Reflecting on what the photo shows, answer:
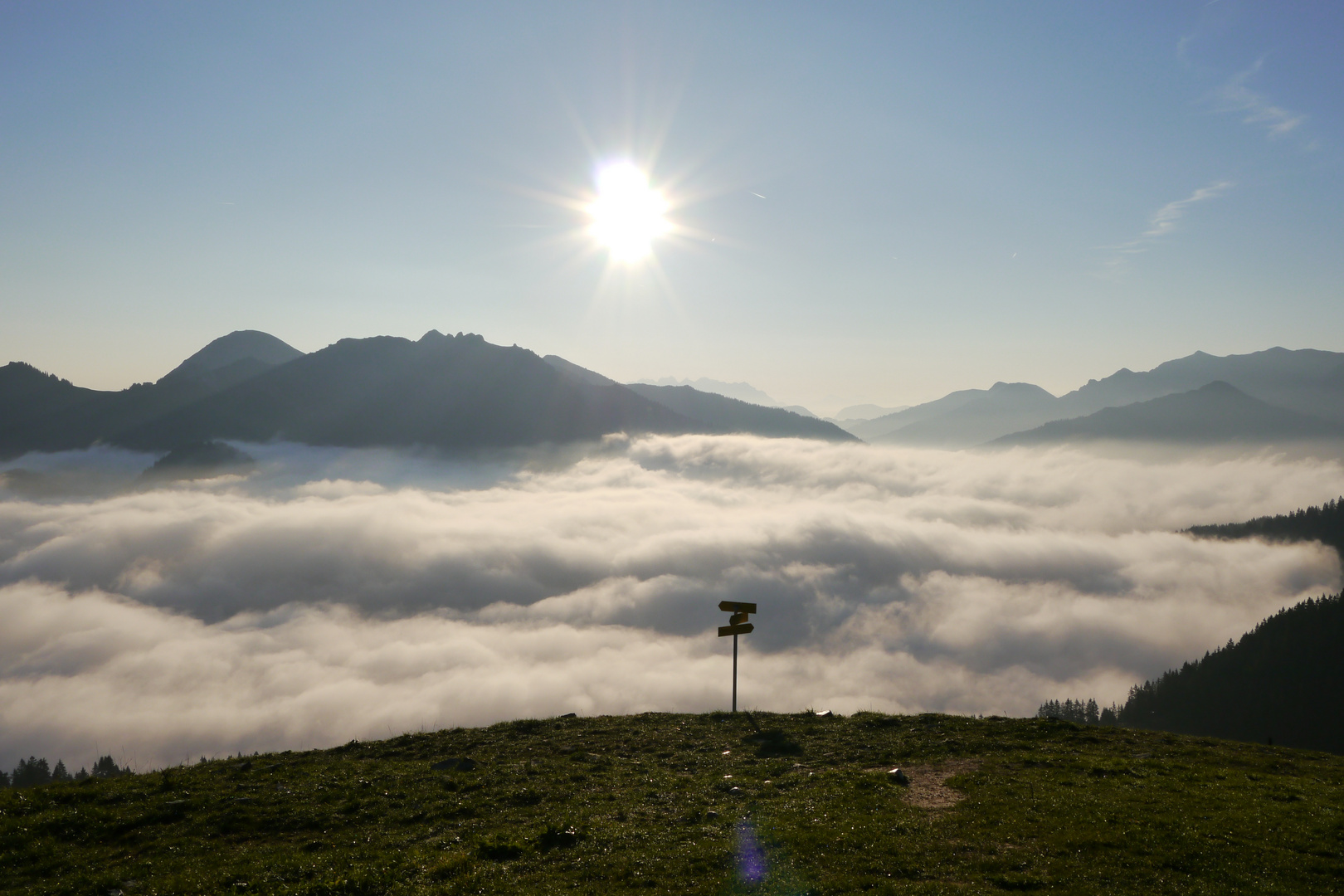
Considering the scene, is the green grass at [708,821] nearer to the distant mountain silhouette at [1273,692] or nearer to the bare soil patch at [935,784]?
the bare soil patch at [935,784]

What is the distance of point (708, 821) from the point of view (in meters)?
17.2

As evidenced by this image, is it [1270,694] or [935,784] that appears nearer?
[935,784]

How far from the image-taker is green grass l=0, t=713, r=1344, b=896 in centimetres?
1363

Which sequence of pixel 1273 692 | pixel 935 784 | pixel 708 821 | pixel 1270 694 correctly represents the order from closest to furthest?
pixel 708 821 → pixel 935 784 → pixel 1270 694 → pixel 1273 692

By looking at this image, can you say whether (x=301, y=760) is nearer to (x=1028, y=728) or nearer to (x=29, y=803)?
(x=29, y=803)

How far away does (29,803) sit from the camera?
1953 cm

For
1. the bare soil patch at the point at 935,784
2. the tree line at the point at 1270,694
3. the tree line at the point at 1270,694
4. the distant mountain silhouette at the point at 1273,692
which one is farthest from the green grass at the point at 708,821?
the distant mountain silhouette at the point at 1273,692

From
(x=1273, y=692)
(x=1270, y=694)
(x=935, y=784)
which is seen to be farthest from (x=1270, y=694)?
(x=935, y=784)

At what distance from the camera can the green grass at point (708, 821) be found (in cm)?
1363

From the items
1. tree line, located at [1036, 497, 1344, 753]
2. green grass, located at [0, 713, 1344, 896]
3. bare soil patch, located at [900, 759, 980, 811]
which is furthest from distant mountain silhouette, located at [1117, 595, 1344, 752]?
bare soil patch, located at [900, 759, 980, 811]

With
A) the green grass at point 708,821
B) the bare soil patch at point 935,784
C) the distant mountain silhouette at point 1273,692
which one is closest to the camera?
the green grass at point 708,821

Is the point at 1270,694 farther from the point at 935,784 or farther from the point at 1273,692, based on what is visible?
the point at 935,784

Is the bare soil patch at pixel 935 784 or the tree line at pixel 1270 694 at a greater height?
the bare soil patch at pixel 935 784

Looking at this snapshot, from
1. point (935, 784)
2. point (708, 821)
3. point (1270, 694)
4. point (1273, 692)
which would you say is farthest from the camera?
point (1273, 692)
